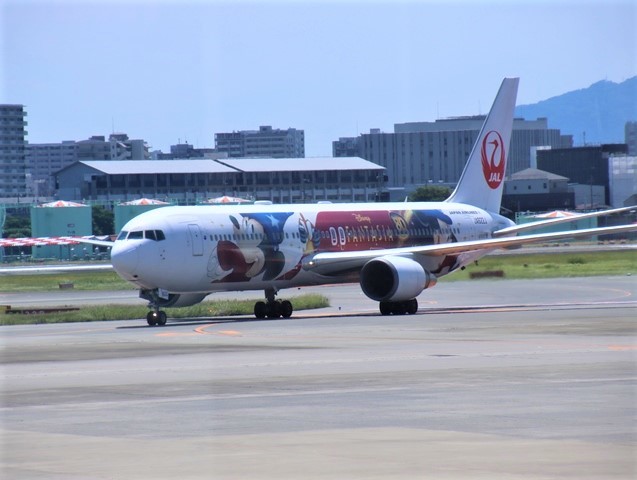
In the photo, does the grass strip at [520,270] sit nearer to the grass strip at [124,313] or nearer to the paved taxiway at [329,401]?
the grass strip at [124,313]

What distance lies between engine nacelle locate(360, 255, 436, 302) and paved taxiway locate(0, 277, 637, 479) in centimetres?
586

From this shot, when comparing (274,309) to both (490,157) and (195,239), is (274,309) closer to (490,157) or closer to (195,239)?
(195,239)

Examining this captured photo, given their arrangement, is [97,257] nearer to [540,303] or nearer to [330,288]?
[330,288]

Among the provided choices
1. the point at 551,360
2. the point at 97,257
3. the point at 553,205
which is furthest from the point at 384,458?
the point at 553,205

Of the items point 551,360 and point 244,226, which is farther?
point 244,226

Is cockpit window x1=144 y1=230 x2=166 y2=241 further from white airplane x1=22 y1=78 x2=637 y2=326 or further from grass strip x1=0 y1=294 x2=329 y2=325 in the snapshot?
grass strip x1=0 y1=294 x2=329 y2=325

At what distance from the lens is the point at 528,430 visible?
16578mm

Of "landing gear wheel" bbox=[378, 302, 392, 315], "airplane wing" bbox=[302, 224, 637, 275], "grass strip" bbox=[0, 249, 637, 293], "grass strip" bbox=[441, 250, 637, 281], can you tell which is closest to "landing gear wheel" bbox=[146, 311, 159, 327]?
"airplane wing" bbox=[302, 224, 637, 275]

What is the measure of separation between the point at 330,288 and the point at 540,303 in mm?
20517

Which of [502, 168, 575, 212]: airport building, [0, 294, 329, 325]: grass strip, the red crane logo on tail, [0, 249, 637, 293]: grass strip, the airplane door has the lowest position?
[0, 294, 329, 325]: grass strip

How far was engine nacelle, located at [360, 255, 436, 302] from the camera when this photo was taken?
44.7m

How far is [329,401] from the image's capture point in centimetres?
2022

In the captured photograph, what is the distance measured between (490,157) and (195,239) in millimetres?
17107

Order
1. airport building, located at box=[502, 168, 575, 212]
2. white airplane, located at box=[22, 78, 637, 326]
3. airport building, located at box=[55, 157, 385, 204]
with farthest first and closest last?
1. airport building, located at box=[502, 168, 575, 212]
2. airport building, located at box=[55, 157, 385, 204]
3. white airplane, located at box=[22, 78, 637, 326]
